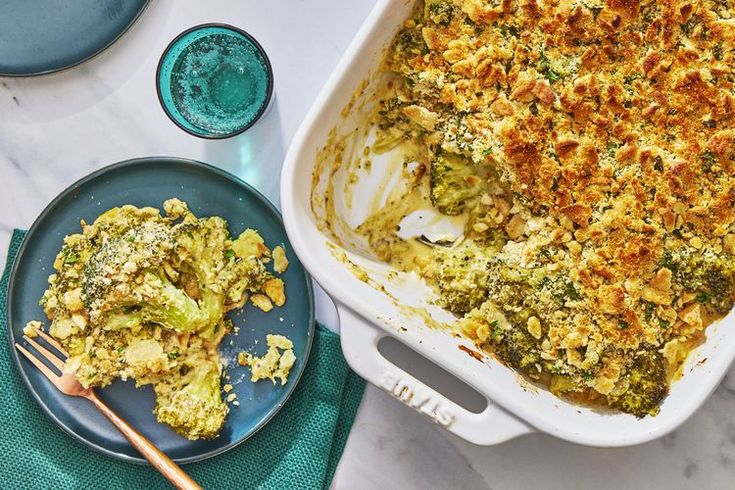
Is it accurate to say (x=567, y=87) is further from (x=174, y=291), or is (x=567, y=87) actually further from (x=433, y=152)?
(x=174, y=291)

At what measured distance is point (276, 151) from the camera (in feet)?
7.08

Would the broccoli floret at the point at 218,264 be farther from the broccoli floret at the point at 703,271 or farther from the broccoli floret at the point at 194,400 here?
the broccoli floret at the point at 703,271

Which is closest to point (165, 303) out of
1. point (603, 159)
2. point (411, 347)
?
point (411, 347)

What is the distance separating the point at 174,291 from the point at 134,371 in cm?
23

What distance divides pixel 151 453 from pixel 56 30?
3.74 ft

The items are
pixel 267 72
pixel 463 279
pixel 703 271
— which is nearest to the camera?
pixel 703 271

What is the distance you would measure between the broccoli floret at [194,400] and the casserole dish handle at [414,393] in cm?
45

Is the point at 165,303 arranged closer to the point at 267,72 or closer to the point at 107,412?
the point at 107,412

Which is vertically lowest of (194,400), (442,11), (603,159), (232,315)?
(194,400)

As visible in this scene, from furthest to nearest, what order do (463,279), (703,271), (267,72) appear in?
(267,72), (463,279), (703,271)

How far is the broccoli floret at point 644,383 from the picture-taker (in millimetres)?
1839

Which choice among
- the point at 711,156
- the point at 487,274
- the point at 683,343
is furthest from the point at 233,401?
the point at 711,156

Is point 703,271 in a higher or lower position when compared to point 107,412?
higher

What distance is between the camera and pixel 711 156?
5.85 ft
